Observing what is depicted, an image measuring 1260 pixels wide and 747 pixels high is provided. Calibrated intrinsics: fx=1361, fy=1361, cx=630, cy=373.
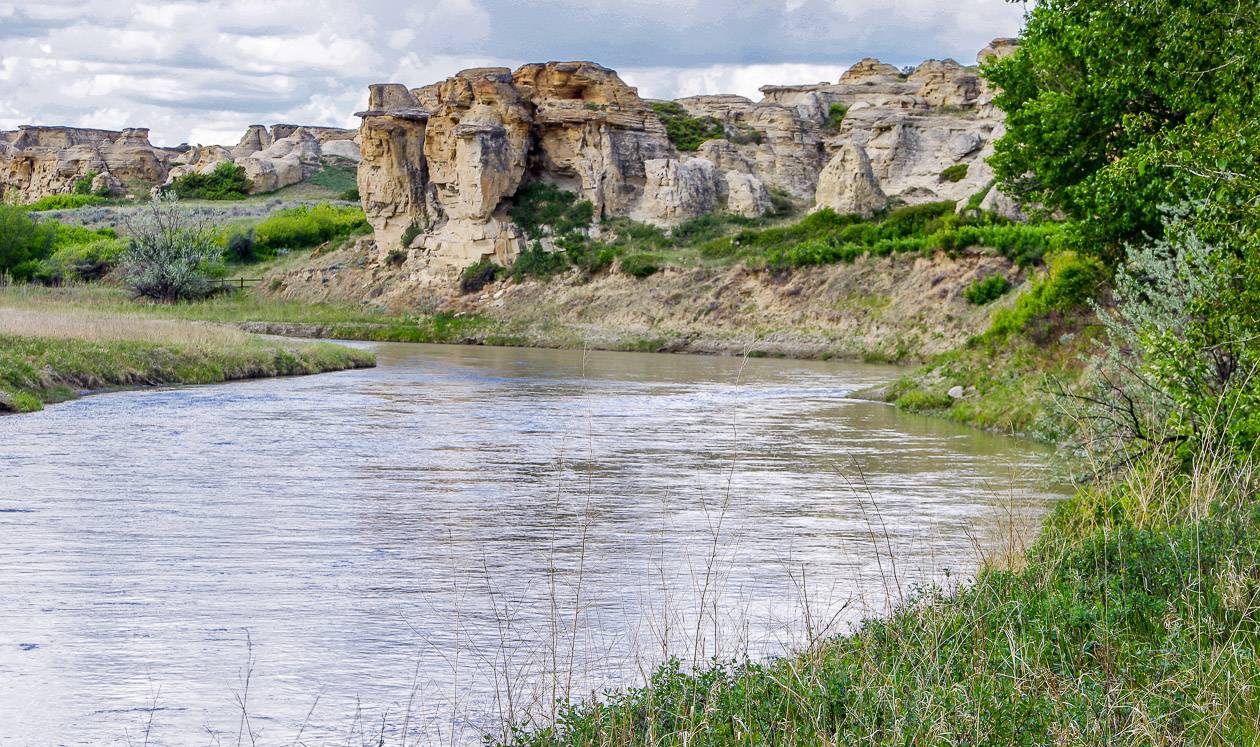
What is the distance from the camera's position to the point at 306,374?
36406mm

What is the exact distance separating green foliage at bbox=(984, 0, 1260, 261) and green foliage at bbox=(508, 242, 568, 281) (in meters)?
39.3

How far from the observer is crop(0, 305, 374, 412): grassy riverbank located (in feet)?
83.7

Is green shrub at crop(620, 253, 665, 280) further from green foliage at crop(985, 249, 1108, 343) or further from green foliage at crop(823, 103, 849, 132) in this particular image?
green foliage at crop(985, 249, 1108, 343)

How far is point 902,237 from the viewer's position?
171 ft

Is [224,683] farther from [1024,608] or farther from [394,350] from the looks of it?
[394,350]

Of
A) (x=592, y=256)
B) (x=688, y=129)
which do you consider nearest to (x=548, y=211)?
(x=592, y=256)

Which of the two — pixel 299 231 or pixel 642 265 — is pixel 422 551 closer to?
pixel 642 265

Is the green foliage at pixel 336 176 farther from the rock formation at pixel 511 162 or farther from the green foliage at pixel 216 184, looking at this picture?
the rock formation at pixel 511 162

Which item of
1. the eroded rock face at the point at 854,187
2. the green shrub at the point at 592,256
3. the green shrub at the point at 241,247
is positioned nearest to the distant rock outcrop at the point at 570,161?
the eroded rock face at the point at 854,187

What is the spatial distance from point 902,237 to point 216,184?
68130 mm

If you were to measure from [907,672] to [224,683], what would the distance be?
396cm

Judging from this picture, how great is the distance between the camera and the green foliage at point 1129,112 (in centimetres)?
945

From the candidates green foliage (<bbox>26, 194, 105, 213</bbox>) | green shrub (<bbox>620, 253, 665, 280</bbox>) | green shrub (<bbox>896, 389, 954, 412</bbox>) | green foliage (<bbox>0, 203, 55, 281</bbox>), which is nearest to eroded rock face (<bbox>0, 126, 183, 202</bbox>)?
green foliage (<bbox>26, 194, 105, 213</bbox>)

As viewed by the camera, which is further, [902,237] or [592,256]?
[592,256]
